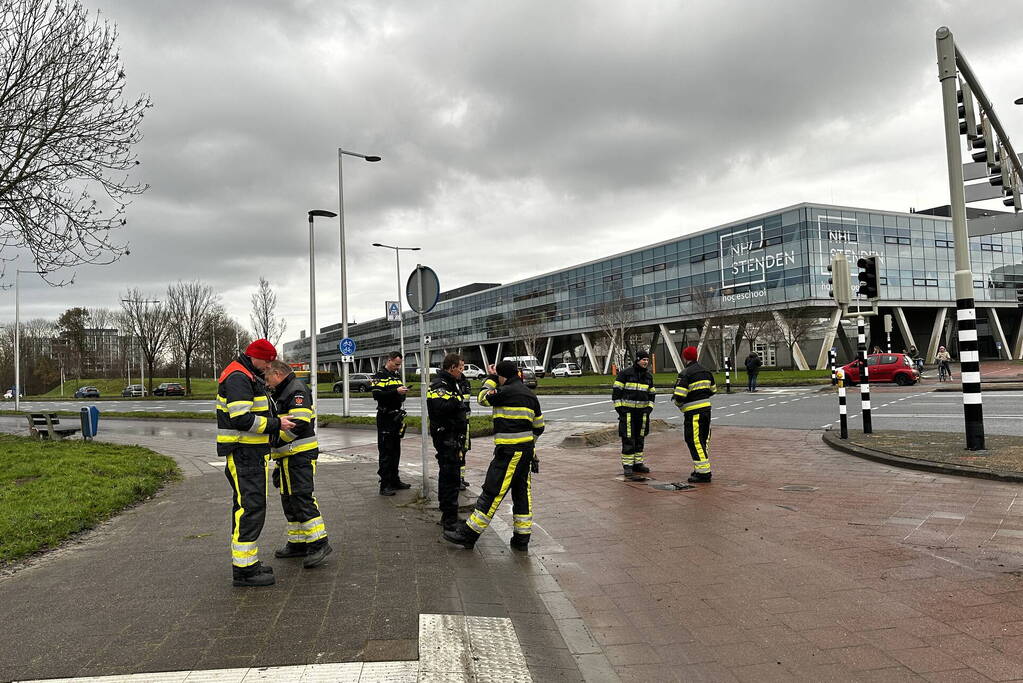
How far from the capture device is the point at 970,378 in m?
8.92

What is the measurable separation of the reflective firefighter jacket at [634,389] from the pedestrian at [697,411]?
548 millimetres

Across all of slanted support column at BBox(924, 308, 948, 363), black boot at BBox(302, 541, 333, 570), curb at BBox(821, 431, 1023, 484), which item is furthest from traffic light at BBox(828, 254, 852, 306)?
slanted support column at BBox(924, 308, 948, 363)

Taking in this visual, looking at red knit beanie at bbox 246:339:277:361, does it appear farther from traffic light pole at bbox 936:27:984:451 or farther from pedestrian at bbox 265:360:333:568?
traffic light pole at bbox 936:27:984:451

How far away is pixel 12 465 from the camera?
10.0m

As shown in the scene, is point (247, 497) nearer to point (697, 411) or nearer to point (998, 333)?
point (697, 411)

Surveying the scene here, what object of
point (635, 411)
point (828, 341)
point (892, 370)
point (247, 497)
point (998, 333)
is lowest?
point (892, 370)

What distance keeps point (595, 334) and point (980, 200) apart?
59.2 meters

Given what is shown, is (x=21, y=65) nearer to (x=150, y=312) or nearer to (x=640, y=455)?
(x=640, y=455)

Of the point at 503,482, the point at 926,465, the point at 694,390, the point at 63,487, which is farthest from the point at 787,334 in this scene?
the point at 63,487

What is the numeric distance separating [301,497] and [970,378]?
8806mm

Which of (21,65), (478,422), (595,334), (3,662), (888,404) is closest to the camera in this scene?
(3,662)

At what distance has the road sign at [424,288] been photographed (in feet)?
25.6

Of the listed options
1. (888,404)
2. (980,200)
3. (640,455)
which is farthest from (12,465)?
(888,404)

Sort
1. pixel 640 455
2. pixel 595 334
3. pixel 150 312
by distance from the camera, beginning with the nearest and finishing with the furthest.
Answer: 1. pixel 640 455
2. pixel 150 312
3. pixel 595 334
